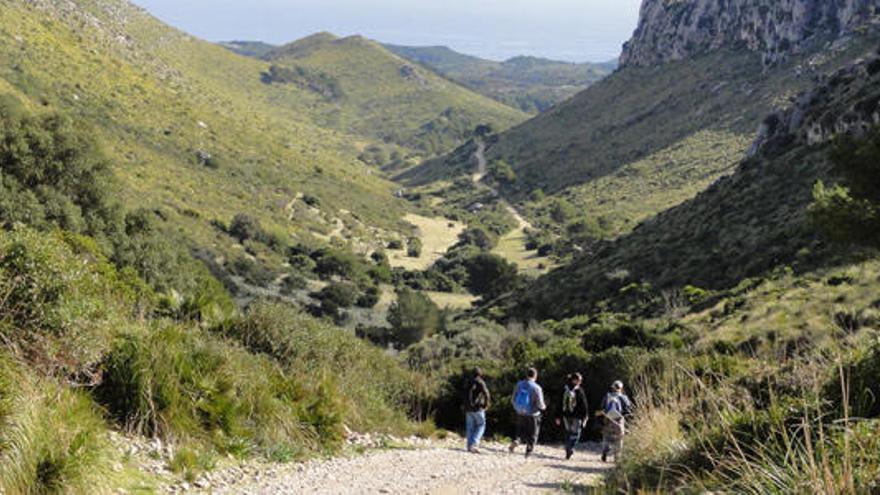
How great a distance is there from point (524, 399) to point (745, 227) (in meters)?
23.9

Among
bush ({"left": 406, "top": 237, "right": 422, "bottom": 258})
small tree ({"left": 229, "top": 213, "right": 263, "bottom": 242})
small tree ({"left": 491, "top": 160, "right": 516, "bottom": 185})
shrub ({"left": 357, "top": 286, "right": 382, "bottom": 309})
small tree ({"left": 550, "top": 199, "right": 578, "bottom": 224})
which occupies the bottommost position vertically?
shrub ({"left": 357, "top": 286, "right": 382, "bottom": 309})

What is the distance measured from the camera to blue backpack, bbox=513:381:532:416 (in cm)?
1192

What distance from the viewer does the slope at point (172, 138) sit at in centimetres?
5750

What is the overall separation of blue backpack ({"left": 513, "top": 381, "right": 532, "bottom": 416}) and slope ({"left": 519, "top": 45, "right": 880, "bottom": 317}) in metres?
17.4

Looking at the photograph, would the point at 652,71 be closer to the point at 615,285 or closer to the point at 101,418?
the point at 615,285

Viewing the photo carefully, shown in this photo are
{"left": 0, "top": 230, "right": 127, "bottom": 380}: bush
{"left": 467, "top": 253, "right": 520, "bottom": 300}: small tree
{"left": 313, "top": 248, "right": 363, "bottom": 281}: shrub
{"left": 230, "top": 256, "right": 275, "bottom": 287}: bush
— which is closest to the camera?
{"left": 0, "top": 230, "right": 127, "bottom": 380}: bush

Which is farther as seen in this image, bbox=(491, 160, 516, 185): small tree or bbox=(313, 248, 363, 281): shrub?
bbox=(491, 160, 516, 185): small tree

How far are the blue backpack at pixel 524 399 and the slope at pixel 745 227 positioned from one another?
17.4 metres

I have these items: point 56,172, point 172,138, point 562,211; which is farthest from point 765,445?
point 562,211

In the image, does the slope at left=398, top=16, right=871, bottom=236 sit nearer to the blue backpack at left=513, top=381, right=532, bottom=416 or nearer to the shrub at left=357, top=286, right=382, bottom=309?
the shrub at left=357, top=286, right=382, bottom=309

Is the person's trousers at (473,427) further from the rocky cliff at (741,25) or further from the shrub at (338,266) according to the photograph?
the rocky cliff at (741,25)

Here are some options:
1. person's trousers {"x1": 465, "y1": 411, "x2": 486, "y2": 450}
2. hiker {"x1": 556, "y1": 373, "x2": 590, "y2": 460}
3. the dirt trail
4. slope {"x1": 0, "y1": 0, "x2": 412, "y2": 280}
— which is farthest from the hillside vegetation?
the dirt trail

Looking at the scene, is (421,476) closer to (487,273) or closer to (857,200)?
(857,200)

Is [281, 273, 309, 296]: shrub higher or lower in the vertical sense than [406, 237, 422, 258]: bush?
lower
